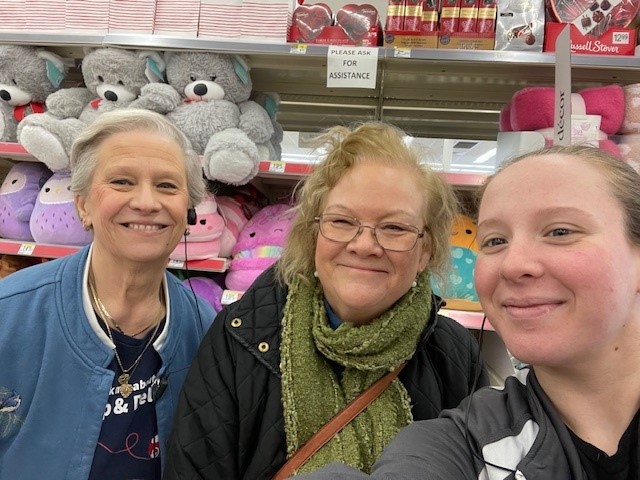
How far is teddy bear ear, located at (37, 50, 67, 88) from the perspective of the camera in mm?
1984

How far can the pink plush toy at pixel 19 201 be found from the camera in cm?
206

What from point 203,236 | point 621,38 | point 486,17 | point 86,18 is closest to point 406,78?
point 486,17

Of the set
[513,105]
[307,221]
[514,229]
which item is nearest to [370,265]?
[307,221]

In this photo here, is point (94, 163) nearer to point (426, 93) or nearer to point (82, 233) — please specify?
point (82, 233)

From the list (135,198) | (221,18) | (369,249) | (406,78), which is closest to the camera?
(369,249)

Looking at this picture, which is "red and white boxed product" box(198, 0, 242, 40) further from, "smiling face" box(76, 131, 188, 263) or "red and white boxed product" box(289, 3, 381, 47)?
"smiling face" box(76, 131, 188, 263)

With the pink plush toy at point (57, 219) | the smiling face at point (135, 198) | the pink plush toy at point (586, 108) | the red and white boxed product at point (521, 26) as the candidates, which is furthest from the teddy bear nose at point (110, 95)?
the pink plush toy at point (586, 108)

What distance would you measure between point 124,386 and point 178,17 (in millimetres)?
1491

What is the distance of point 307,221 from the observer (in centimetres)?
119

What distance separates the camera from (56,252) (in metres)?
2.00

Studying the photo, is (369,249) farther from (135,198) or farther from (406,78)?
(406,78)

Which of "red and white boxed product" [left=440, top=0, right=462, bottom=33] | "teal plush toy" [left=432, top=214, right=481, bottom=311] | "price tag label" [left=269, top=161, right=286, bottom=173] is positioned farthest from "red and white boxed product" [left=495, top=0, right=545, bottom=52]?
"price tag label" [left=269, top=161, right=286, bottom=173]

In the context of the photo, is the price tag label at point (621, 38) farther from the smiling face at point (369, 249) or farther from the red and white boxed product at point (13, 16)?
the red and white boxed product at point (13, 16)

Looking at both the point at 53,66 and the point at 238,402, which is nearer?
the point at 238,402
